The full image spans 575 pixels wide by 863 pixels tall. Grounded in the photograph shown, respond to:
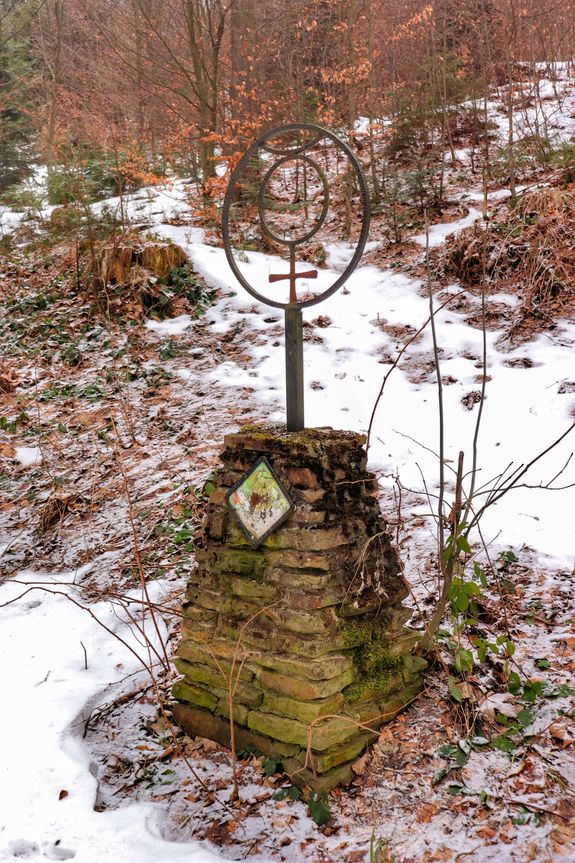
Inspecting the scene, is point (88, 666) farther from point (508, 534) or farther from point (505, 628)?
point (508, 534)

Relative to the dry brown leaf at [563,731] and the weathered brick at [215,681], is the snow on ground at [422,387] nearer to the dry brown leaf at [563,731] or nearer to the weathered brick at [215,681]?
the dry brown leaf at [563,731]

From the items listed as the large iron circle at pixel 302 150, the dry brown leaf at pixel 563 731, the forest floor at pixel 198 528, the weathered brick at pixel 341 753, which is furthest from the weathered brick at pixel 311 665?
the large iron circle at pixel 302 150

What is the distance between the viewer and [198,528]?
3.70 metres

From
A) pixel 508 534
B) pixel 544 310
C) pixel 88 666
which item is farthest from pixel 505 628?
pixel 544 310

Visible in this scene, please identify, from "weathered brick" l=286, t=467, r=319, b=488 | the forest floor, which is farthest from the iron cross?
the forest floor

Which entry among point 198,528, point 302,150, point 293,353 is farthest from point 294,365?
point 198,528

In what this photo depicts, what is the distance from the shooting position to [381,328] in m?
7.56

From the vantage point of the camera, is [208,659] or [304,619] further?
[208,659]

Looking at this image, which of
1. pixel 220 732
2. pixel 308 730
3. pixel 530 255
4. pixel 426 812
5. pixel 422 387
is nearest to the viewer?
pixel 426 812

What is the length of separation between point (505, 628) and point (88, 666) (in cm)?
233

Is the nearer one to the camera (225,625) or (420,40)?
(225,625)

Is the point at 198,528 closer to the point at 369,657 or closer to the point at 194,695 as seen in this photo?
the point at 194,695

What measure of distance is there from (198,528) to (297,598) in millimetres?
1077

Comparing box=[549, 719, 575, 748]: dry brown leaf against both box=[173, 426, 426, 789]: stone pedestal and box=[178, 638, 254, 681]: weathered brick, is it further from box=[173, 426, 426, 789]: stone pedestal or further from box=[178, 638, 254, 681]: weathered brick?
box=[178, 638, 254, 681]: weathered brick
